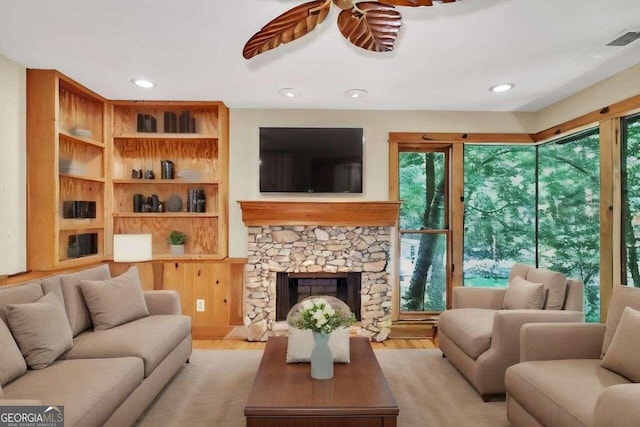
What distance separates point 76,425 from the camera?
174 cm

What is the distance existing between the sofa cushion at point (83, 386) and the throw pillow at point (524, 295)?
2.81 meters

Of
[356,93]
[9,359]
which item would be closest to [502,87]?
[356,93]

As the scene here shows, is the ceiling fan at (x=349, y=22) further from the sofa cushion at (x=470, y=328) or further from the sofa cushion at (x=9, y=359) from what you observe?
the sofa cushion at (x=470, y=328)

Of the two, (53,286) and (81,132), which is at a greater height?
(81,132)

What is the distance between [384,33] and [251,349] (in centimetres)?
324

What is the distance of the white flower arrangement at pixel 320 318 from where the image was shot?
2.39 m

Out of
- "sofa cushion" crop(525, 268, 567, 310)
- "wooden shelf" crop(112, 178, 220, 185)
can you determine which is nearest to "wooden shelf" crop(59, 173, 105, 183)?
"wooden shelf" crop(112, 178, 220, 185)

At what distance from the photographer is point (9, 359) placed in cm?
203

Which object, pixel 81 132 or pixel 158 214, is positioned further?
pixel 158 214

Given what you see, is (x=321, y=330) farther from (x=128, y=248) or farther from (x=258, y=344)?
(x=128, y=248)

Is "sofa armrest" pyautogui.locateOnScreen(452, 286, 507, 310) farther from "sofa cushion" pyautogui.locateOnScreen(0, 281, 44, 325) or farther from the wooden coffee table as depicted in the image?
"sofa cushion" pyautogui.locateOnScreen(0, 281, 44, 325)

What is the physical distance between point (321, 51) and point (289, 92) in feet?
3.40

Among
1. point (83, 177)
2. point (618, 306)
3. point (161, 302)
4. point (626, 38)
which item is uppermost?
point (626, 38)

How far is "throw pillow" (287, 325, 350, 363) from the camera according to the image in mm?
2670
